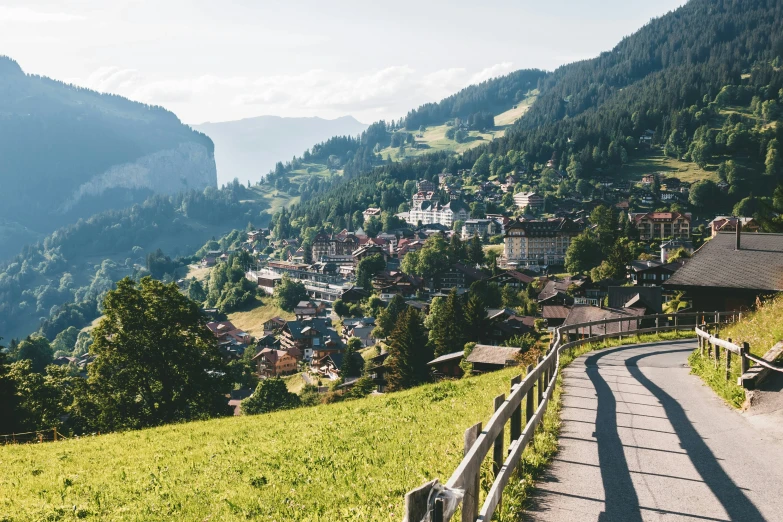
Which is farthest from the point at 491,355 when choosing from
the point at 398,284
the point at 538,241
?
the point at 538,241

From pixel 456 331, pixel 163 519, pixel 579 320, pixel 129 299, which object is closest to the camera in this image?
pixel 163 519

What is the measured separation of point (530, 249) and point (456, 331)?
7041 centimetres

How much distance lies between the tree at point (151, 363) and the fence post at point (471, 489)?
84.9ft

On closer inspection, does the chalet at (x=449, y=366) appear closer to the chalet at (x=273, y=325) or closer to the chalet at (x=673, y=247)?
the chalet at (x=673, y=247)

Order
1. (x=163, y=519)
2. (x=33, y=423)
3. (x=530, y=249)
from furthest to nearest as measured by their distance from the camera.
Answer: (x=530, y=249) → (x=33, y=423) → (x=163, y=519)

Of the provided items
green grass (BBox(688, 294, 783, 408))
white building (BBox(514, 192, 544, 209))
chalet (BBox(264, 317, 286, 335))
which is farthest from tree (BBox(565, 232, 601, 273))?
green grass (BBox(688, 294, 783, 408))

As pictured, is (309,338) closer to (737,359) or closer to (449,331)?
(449,331)

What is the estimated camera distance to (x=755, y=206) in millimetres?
146875

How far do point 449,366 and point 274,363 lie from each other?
5192cm

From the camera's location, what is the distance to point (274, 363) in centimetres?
10700

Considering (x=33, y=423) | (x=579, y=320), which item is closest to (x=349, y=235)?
(x=579, y=320)

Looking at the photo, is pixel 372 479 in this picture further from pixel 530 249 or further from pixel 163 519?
pixel 530 249

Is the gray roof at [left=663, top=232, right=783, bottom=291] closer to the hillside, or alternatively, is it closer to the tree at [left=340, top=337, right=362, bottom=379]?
the hillside

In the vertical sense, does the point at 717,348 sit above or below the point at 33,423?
above
